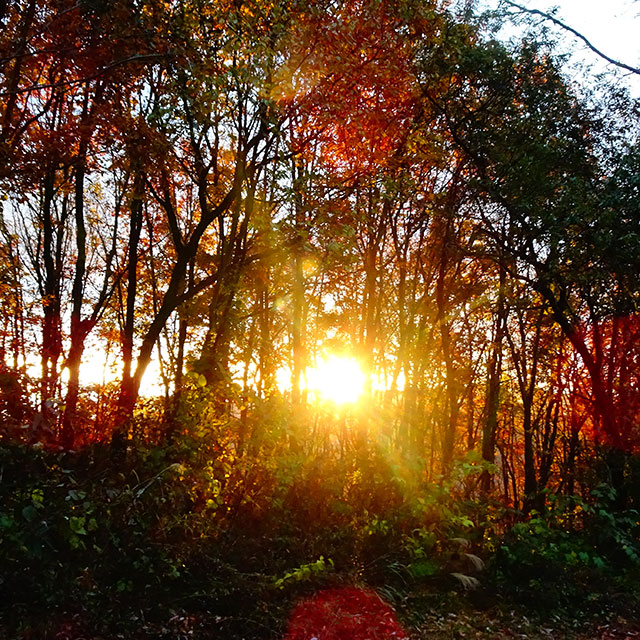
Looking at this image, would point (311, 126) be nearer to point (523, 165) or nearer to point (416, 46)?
point (416, 46)

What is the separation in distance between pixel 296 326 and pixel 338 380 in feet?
8.67

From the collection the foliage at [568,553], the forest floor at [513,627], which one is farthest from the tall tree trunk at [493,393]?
the forest floor at [513,627]

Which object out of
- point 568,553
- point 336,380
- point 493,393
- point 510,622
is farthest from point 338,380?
point 510,622

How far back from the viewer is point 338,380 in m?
13.4

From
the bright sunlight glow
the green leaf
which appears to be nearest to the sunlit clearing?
the bright sunlight glow

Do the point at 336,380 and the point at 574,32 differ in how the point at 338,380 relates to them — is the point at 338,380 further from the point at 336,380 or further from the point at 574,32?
the point at 574,32

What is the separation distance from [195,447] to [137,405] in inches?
47.8

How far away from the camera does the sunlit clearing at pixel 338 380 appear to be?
11.6 meters

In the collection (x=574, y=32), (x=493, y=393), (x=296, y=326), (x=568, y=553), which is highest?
(x=574, y=32)

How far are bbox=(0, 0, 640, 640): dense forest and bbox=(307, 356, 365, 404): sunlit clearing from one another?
0.13m

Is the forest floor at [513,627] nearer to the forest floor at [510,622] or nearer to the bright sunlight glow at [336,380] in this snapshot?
the forest floor at [510,622]

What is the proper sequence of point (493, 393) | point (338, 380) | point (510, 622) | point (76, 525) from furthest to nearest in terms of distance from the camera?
point (493, 393), point (338, 380), point (510, 622), point (76, 525)

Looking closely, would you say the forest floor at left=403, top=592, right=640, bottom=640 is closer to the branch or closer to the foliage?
the foliage

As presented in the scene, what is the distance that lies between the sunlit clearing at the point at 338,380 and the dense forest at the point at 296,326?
0.13 meters
